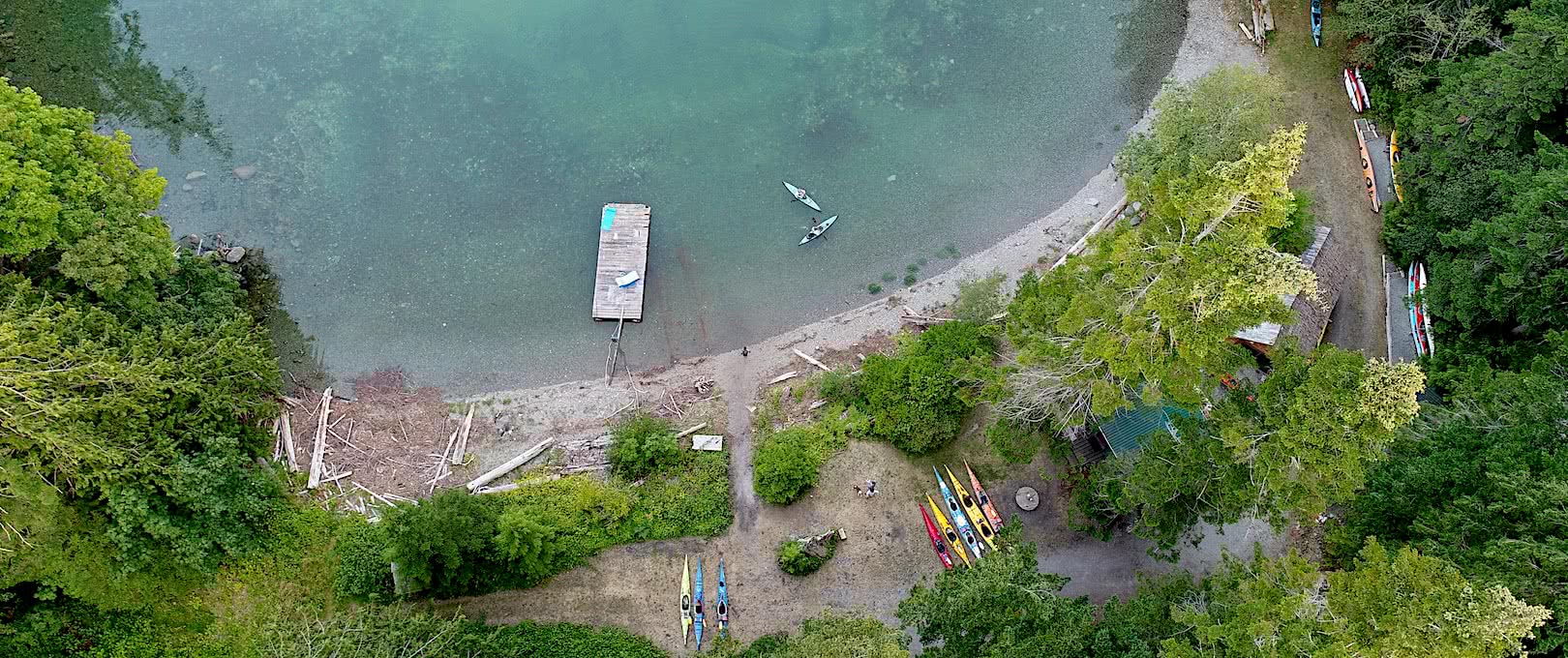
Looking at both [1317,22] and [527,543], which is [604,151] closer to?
[527,543]

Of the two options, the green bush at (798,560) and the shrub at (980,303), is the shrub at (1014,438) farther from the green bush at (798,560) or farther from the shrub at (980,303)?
the green bush at (798,560)

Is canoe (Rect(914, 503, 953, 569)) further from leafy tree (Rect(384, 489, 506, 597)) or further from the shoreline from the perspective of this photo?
leafy tree (Rect(384, 489, 506, 597))

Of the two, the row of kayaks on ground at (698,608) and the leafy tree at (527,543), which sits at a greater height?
the leafy tree at (527,543)

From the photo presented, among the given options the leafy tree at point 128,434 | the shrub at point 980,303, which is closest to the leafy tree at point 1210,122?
the shrub at point 980,303

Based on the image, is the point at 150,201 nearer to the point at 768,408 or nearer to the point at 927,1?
the point at 768,408

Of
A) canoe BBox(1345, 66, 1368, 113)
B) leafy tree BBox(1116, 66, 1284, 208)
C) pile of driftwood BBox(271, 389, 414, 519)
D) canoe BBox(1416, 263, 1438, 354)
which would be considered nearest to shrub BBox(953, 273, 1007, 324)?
leafy tree BBox(1116, 66, 1284, 208)

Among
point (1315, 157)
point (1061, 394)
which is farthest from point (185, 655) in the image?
point (1315, 157)

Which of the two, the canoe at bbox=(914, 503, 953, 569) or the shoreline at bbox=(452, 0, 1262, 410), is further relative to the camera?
the shoreline at bbox=(452, 0, 1262, 410)

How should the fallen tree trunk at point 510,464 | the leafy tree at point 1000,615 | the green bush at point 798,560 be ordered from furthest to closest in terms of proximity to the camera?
the fallen tree trunk at point 510,464 → the green bush at point 798,560 → the leafy tree at point 1000,615
